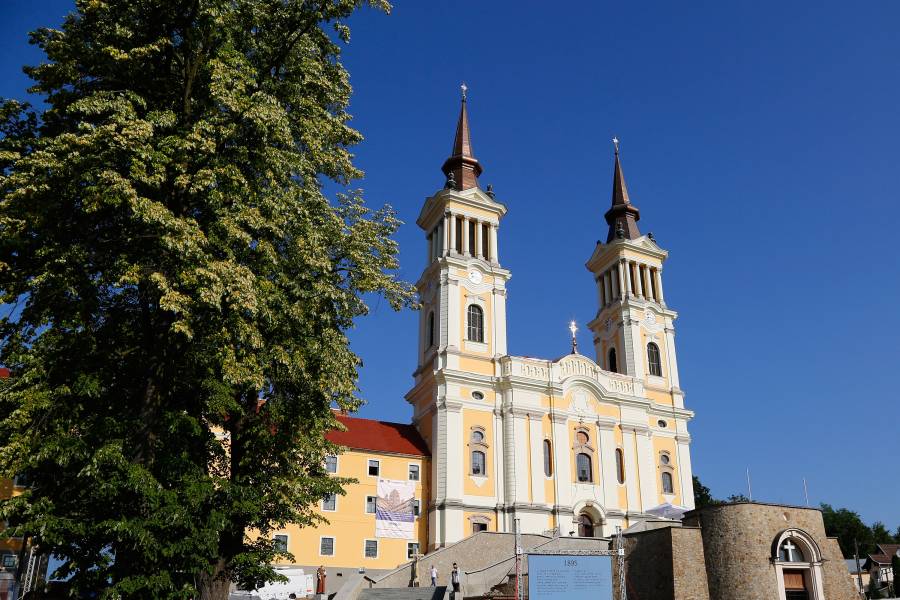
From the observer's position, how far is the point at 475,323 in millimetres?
46781

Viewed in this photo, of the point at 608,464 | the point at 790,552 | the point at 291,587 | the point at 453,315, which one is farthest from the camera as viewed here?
the point at 608,464

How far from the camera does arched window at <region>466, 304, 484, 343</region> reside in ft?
152

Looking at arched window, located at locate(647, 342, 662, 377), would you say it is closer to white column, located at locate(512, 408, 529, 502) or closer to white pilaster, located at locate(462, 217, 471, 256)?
white column, located at locate(512, 408, 529, 502)

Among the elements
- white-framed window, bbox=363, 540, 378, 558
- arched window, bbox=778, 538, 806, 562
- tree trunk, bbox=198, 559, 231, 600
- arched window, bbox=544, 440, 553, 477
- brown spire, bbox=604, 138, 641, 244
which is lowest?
tree trunk, bbox=198, 559, 231, 600

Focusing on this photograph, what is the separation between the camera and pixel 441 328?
45.5 m

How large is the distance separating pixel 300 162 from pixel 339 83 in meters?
3.98

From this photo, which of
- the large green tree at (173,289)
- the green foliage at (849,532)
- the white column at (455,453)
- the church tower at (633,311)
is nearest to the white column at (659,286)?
the church tower at (633,311)

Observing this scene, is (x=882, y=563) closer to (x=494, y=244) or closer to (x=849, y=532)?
(x=849, y=532)

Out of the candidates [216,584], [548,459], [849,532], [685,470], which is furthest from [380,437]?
[849,532]

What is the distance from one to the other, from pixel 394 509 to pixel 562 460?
10676mm

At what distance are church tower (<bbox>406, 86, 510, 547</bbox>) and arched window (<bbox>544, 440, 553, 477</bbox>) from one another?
11.4ft

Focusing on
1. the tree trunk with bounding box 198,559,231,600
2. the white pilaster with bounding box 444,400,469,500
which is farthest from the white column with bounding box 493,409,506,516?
the tree trunk with bounding box 198,559,231,600

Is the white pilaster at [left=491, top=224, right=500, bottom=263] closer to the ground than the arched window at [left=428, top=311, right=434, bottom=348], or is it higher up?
higher up

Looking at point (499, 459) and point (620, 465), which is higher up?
point (620, 465)
